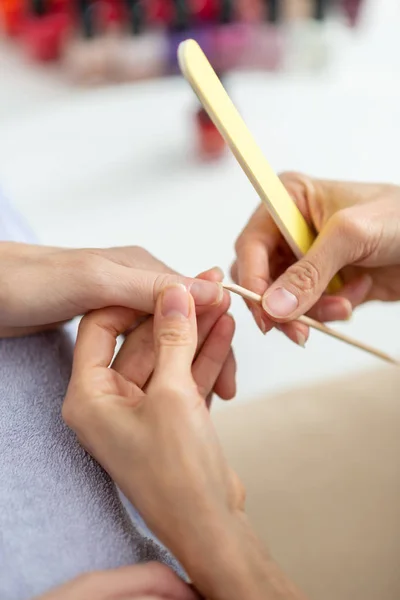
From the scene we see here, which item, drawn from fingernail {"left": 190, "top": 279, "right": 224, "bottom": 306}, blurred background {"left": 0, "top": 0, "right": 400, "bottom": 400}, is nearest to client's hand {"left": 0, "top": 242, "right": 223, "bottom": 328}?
fingernail {"left": 190, "top": 279, "right": 224, "bottom": 306}

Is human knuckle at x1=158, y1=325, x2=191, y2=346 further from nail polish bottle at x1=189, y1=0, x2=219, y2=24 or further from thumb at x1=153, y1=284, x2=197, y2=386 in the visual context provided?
nail polish bottle at x1=189, y1=0, x2=219, y2=24

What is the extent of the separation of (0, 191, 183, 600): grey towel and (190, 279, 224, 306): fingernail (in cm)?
14

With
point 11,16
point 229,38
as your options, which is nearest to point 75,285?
point 229,38

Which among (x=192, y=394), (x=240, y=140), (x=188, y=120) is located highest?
(x=240, y=140)

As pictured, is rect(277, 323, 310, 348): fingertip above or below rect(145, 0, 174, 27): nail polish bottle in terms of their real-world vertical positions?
below

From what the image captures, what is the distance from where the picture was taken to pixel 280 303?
1.90 ft

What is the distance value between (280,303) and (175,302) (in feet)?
0.40

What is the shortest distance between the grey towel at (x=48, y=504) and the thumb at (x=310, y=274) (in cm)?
19

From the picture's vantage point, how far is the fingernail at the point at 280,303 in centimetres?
58

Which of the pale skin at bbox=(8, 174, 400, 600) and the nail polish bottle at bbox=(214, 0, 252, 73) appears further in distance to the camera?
the nail polish bottle at bbox=(214, 0, 252, 73)

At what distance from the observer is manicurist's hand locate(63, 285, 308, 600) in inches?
16.2

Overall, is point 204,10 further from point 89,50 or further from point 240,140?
point 240,140

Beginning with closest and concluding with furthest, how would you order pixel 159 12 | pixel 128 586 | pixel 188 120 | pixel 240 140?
pixel 128 586, pixel 240 140, pixel 188 120, pixel 159 12

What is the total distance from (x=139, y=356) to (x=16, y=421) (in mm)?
111
